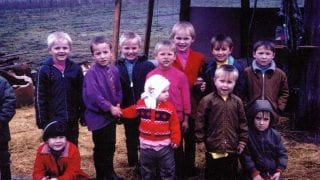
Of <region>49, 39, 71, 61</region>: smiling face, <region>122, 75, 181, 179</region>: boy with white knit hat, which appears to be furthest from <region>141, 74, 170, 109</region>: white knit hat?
<region>49, 39, 71, 61</region>: smiling face

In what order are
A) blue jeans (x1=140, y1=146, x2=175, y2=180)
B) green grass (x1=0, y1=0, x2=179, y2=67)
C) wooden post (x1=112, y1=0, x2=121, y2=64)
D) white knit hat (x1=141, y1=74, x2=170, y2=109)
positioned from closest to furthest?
white knit hat (x1=141, y1=74, x2=170, y2=109) < blue jeans (x1=140, y1=146, x2=175, y2=180) < wooden post (x1=112, y1=0, x2=121, y2=64) < green grass (x1=0, y1=0, x2=179, y2=67)

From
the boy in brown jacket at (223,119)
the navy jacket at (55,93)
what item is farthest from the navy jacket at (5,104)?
the boy in brown jacket at (223,119)

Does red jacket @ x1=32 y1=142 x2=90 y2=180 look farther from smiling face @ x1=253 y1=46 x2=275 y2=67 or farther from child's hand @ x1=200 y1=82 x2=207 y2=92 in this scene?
smiling face @ x1=253 y1=46 x2=275 y2=67

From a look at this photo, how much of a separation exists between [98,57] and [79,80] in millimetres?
324

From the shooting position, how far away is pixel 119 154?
20.4 feet

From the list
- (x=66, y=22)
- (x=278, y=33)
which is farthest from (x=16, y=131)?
(x=66, y=22)

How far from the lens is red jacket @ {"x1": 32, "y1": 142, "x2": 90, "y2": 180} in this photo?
4.26 m

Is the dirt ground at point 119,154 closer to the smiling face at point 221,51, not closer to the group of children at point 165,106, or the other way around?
Result: the group of children at point 165,106

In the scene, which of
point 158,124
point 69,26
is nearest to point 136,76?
point 158,124

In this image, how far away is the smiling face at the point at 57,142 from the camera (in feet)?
13.9

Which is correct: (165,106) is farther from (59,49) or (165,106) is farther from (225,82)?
(59,49)

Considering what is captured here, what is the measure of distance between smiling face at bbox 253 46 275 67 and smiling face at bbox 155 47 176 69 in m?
0.91

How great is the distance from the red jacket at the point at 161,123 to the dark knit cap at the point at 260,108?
76 centimetres

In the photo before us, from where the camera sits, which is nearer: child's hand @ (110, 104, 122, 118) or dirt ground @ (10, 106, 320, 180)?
child's hand @ (110, 104, 122, 118)
